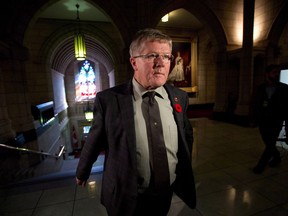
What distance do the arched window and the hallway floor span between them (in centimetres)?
1385

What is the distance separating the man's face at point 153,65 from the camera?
3.59 ft

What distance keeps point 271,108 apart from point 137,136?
8.88 ft

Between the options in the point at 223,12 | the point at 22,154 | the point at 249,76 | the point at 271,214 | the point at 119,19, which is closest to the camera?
the point at 271,214

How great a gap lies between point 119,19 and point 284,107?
504 centimetres

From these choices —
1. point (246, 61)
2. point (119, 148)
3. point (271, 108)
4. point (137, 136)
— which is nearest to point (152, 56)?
point (137, 136)

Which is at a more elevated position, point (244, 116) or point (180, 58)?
point (180, 58)

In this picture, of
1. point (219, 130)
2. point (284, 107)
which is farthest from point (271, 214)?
point (219, 130)

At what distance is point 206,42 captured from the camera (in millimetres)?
10383

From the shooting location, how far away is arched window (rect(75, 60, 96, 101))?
15859mm

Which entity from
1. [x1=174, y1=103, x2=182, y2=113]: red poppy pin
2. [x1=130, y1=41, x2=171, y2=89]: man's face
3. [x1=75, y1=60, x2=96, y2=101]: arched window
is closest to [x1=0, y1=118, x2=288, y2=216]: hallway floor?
[x1=174, y1=103, x2=182, y2=113]: red poppy pin

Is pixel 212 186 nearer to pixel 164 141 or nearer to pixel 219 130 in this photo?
pixel 164 141

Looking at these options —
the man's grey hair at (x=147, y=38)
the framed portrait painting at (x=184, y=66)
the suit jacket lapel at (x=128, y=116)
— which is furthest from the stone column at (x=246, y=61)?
the suit jacket lapel at (x=128, y=116)

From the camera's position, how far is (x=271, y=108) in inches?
111

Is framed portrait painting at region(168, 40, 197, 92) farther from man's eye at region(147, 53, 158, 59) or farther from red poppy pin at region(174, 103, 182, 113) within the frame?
man's eye at region(147, 53, 158, 59)
